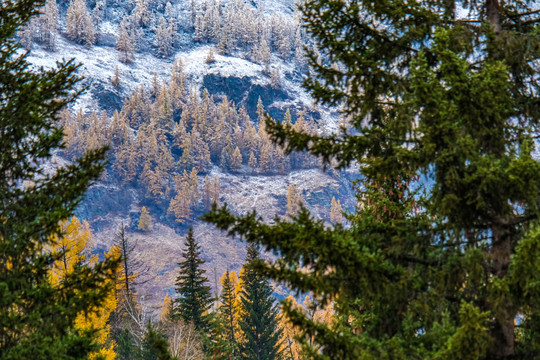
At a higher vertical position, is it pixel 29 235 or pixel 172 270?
pixel 29 235

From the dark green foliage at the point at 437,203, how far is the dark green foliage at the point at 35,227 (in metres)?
2.55

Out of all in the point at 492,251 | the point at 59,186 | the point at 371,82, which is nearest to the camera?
the point at 492,251

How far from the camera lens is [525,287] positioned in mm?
4523

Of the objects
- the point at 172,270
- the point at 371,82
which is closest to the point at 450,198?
the point at 371,82

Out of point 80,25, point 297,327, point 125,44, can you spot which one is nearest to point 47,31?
point 80,25

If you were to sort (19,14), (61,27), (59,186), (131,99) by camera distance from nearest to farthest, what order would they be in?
1. (59,186)
2. (19,14)
3. (131,99)
4. (61,27)

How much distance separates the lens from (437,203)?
531 centimetres

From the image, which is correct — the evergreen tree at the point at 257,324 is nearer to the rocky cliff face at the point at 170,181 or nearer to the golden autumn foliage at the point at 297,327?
the golden autumn foliage at the point at 297,327

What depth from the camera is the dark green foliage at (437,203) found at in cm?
482

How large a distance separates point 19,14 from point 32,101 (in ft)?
6.28

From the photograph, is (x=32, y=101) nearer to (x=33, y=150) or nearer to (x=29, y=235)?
(x=33, y=150)

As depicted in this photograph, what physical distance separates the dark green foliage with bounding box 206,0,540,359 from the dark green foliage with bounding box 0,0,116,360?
2.55m

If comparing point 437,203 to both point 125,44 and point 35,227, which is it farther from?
point 125,44

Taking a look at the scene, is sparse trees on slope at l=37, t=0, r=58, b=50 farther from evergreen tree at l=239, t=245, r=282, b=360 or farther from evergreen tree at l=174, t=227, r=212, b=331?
evergreen tree at l=239, t=245, r=282, b=360
